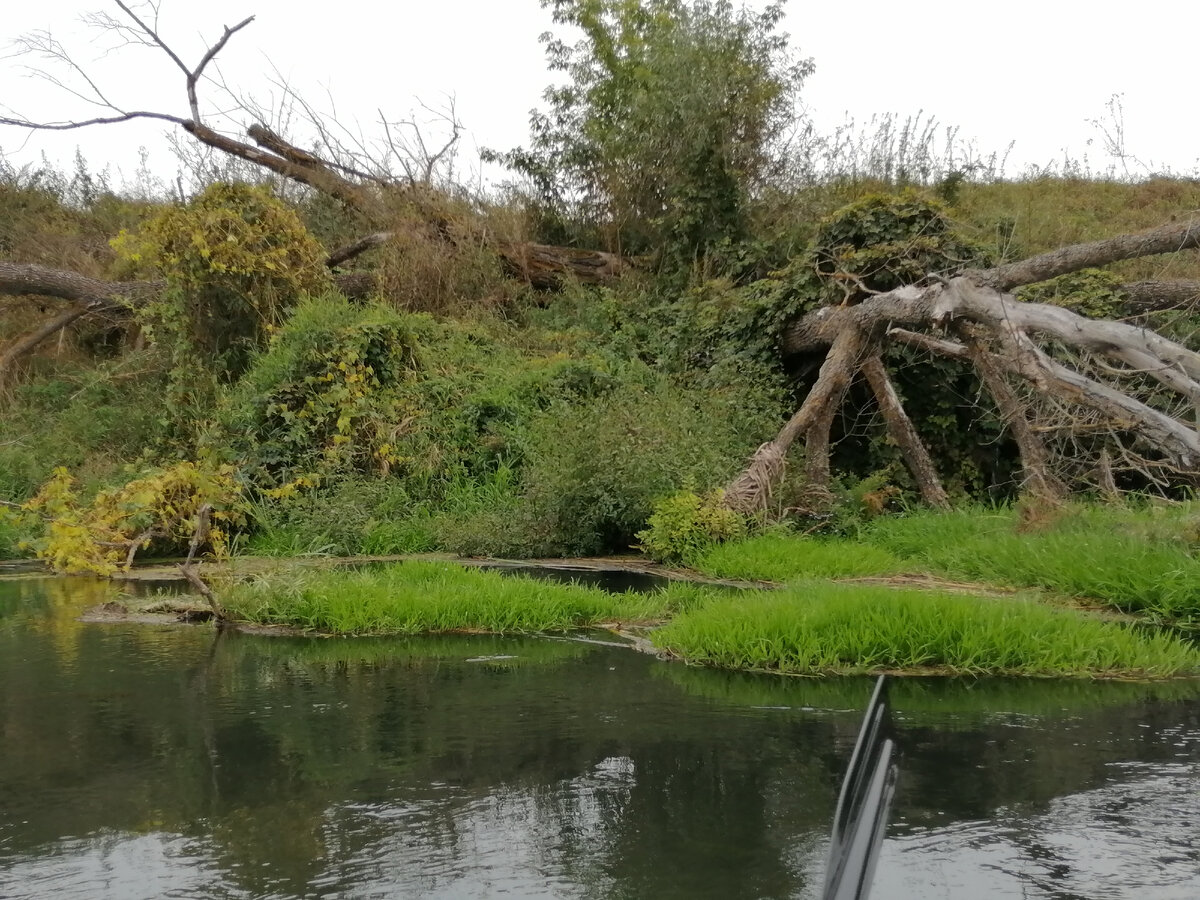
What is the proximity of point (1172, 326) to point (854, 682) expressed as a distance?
9787mm

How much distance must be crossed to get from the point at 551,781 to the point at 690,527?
5.75 metres

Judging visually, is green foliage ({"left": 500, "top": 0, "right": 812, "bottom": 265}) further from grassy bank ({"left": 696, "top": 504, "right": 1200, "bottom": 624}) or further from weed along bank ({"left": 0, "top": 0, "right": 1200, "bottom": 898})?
grassy bank ({"left": 696, "top": 504, "right": 1200, "bottom": 624})

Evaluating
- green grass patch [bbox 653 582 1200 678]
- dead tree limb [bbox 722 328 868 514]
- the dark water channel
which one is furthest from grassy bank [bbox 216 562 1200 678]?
dead tree limb [bbox 722 328 868 514]

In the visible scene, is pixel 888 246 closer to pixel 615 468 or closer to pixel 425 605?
pixel 615 468

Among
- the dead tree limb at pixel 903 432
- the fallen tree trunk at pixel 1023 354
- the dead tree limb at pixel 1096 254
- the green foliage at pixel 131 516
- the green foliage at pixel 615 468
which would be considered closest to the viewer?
the fallen tree trunk at pixel 1023 354

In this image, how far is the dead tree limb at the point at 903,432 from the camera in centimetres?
1191

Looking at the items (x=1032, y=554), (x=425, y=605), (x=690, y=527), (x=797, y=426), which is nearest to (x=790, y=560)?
(x=690, y=527)

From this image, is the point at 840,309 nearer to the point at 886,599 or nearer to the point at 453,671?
the point at 886,599

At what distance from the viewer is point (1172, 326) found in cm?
1330

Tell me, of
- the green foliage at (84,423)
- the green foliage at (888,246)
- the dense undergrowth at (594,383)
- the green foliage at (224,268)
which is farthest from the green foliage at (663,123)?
the green foliage at (84,423)

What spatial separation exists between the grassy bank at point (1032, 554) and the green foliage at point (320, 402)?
492cm

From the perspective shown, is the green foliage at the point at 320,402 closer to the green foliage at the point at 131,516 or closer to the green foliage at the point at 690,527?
the green foliage at the point at 131,516

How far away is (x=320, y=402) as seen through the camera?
1282cm

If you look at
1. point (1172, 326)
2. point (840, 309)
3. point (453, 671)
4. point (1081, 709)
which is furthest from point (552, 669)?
point (1172, 326)
